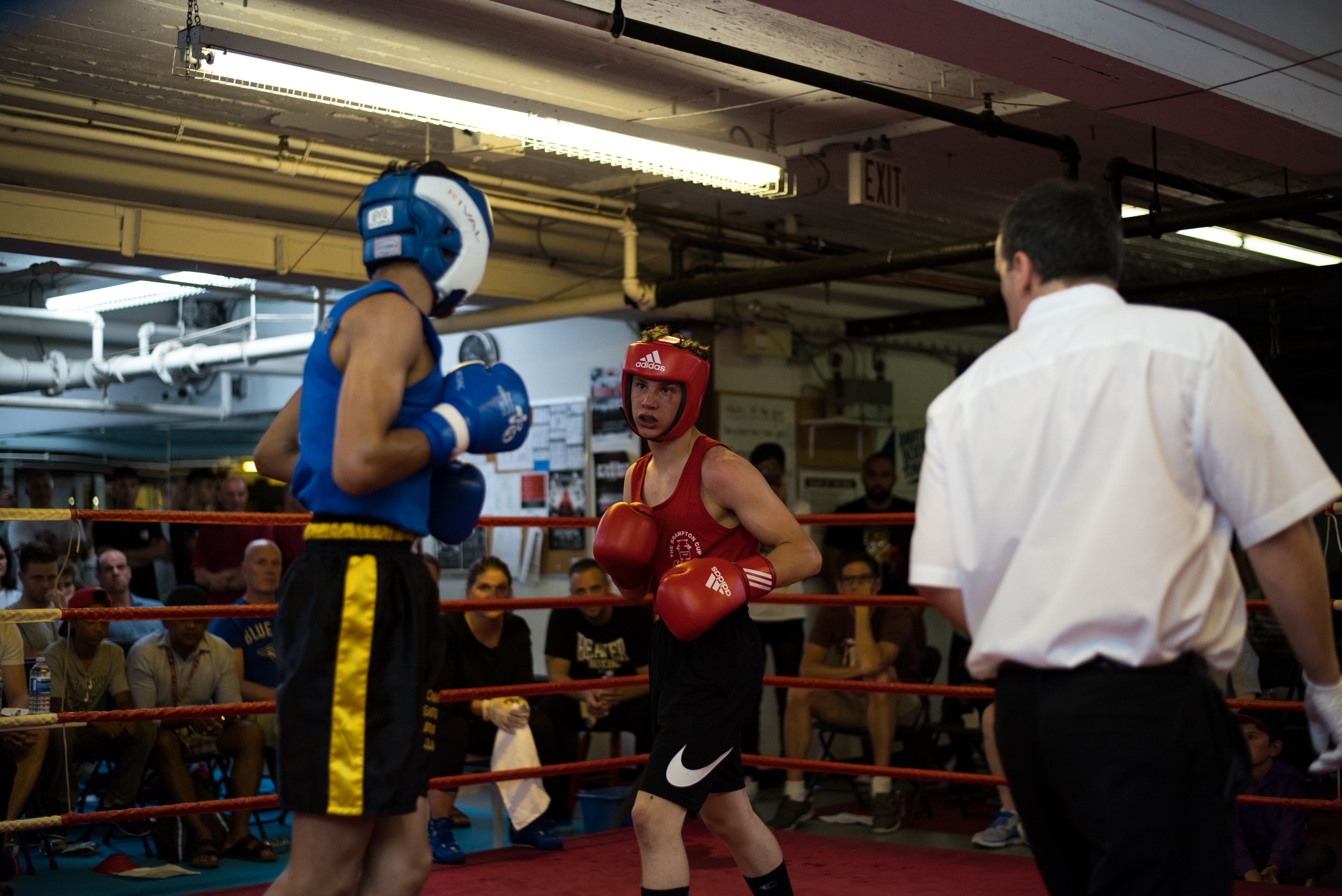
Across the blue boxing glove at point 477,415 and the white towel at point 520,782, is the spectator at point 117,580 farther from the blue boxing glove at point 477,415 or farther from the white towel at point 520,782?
the blue boxing glove at point 477,415

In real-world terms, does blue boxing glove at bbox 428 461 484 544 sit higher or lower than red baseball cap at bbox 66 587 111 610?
higher

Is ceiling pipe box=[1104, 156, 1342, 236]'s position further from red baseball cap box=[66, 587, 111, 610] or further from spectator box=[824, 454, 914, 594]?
red baseball cap box=[66, 587, 111, 610]

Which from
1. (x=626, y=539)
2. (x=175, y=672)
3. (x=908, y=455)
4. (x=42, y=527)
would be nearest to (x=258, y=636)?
(x=175, y=672)

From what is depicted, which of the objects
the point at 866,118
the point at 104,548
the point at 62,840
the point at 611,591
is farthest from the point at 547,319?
the point at 62,840

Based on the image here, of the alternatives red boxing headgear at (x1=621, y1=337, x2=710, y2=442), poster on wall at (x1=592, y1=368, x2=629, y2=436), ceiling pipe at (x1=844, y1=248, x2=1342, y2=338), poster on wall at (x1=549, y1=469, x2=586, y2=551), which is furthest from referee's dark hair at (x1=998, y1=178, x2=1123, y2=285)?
poster on wall at (x1=549, y1=469, x2=586, y2=551)

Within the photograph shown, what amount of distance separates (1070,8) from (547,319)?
3.32m

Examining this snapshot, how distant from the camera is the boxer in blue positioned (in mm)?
1812

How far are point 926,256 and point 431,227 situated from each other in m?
3.85

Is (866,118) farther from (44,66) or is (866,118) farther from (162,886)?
(162,886)

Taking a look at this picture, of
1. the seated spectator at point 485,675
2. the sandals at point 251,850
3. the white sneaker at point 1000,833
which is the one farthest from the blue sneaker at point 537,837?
the white sneaker at point 1000,833

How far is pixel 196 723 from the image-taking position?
4.67m

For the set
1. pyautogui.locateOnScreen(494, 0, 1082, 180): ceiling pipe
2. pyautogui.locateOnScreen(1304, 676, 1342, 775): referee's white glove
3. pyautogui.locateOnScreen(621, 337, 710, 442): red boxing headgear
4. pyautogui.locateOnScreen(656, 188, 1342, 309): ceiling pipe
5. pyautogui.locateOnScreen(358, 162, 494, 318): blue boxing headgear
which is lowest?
pyautogui.locateOnScreen(1304, 676, 1342, 775): referee's white glove

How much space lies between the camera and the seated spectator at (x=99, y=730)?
4.29 m

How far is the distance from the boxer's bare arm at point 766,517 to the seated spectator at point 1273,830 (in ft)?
5.58
